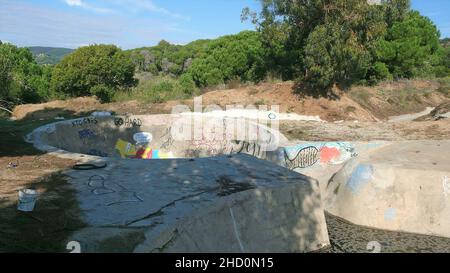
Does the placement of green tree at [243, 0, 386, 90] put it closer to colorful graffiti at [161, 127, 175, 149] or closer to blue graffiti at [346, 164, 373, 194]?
colorful graffiti at [161, 127, 175, 149]

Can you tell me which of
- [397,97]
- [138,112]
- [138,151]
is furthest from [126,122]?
[397,97]

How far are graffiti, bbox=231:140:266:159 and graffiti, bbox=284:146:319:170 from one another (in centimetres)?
96

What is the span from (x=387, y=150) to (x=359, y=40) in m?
Answer: 13.6

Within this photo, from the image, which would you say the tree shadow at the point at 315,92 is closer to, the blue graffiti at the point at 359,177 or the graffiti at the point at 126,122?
the graffiti at the point at 126,122

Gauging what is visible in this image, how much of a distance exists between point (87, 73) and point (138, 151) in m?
18.3

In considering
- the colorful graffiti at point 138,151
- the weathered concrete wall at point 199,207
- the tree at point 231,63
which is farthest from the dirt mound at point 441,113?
the weathered concrete wall at point 199,207

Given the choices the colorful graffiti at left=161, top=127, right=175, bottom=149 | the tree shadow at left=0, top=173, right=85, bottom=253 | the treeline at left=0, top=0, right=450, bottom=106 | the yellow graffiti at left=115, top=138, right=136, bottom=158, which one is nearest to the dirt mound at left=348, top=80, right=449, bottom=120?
the treeline at left=0, top=0, right=450, bottom=106

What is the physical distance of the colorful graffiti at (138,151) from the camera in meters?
21.3

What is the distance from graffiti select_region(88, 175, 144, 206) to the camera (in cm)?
885

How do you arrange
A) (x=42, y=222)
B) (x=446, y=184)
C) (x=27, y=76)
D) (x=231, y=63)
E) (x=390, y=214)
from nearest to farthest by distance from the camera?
1. (x=42, y=222)
2. (x=446, y=184)
3. (x=390, y=214)
4. (x=27, y=76)
5. (x=231, y=63)

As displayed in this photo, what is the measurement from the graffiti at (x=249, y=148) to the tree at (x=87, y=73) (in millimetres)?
19703

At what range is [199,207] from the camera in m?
8.30

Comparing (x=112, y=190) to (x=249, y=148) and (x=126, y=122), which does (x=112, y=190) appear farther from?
(x=126, y=122)
